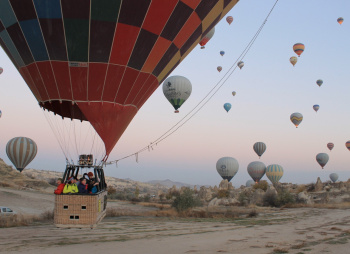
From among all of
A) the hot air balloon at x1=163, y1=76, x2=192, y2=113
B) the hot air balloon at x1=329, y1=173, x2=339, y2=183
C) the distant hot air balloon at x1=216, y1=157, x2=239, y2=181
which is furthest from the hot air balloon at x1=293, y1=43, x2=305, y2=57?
the hot air balloon at x1=329, y1=173, x2=339, y2=183

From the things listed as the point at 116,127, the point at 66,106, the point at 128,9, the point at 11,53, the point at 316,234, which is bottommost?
the point at 316,234

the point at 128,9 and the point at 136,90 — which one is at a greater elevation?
the point at 128,9

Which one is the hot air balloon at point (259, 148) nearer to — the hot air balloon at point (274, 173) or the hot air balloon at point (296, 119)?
the hot air balloon at point (274, 173)

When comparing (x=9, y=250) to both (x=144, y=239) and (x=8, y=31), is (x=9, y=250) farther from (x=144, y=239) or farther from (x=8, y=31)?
(x=8, y=31)

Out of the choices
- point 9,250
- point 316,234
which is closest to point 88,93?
point 9,250

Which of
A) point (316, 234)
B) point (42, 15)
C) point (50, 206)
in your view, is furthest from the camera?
point (50, 206)

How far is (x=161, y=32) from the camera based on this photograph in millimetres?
10438

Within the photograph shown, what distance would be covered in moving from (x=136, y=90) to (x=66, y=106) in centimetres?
224

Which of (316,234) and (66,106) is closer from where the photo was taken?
(66,106)

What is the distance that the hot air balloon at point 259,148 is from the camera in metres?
56.8

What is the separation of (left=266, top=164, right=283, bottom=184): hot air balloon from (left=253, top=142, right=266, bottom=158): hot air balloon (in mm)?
3057

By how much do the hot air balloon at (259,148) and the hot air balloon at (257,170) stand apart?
3.25 metres

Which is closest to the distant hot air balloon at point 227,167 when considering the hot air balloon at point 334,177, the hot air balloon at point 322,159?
the hot air balloon at point 322,159

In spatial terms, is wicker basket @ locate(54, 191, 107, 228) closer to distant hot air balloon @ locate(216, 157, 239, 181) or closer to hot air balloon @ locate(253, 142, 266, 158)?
distant hot air balloon @ locate(216, 157, 239, 181)
